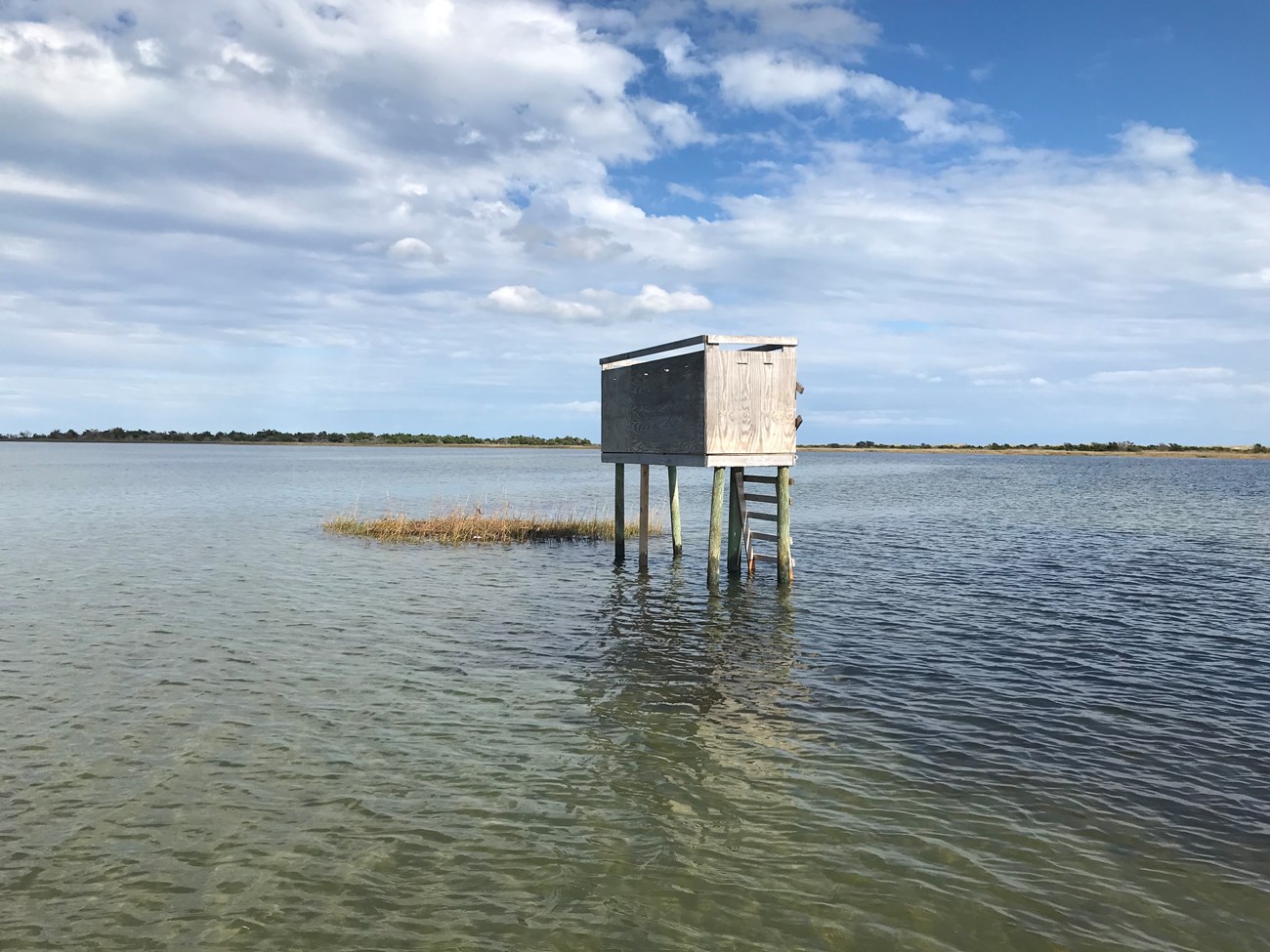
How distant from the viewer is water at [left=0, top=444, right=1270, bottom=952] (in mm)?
6355

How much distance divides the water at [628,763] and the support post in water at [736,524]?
3.50 feet

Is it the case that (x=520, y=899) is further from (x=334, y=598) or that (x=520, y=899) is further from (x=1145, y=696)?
(x=334, y=598)

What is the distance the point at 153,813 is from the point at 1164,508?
4632 centimetres

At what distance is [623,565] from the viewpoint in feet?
77.3

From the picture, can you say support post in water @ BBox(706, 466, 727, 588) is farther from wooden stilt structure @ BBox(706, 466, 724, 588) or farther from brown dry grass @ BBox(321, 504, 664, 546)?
brown dry grass @ BBox(321, 504, 664, 546)

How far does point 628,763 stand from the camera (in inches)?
366

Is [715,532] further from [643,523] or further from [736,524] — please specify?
[643,523]

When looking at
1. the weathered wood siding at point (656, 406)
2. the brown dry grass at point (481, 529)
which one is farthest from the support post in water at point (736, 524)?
the brown dry grass at point (481, 529)

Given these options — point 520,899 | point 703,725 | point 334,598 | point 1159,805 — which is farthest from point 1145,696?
point 334,598

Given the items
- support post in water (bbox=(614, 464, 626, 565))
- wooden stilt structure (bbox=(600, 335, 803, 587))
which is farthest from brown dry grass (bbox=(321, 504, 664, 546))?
wooden stilt structure (bbox=(600, 335, 803, 587))

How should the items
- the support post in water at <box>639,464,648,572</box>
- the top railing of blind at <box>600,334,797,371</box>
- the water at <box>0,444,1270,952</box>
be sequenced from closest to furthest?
the water at <box>0,444,1270,952</box>, the top railing of blind at <box>600,334,797,371</box>, the support post in water at <box>639,464,648,572</box>

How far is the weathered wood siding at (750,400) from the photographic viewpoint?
1853cm

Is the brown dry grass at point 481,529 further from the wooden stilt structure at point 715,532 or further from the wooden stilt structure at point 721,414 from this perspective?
the wooden stilt structure at point 715,532

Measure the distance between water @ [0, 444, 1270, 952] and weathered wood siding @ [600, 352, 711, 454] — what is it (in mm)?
3510
